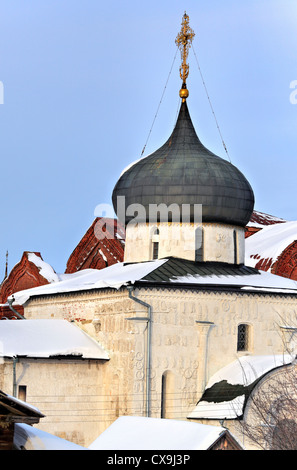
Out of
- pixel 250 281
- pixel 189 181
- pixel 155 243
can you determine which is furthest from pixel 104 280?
pixel 250 281

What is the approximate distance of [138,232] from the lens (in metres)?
26.3

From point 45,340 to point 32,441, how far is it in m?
11.1

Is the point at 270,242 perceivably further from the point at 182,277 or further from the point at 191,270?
the point at 182,277

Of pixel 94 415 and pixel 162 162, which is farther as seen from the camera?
pixel 162 162

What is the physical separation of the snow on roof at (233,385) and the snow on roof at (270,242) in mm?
7379

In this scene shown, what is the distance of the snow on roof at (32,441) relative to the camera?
1344 cm

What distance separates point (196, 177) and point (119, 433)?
999 cm

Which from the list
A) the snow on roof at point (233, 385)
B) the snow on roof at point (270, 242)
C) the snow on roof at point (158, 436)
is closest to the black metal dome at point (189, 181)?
the snow on roof at point (233, 385)

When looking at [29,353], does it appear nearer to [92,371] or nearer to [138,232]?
[92,371]

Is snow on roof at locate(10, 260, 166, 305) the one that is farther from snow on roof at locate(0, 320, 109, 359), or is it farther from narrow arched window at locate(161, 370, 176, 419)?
narrow arched window at locate(161, 370, 176, 419)

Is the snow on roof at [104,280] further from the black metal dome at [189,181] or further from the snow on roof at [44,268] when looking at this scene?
the snow on roof at [44,268]

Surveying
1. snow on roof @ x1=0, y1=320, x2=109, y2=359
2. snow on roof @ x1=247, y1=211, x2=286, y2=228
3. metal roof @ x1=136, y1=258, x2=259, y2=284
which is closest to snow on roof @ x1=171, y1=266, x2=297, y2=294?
metal roof @ x1=136, y1=258, x2=259, y2=284

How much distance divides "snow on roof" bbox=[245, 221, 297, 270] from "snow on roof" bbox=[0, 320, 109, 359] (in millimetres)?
7931
